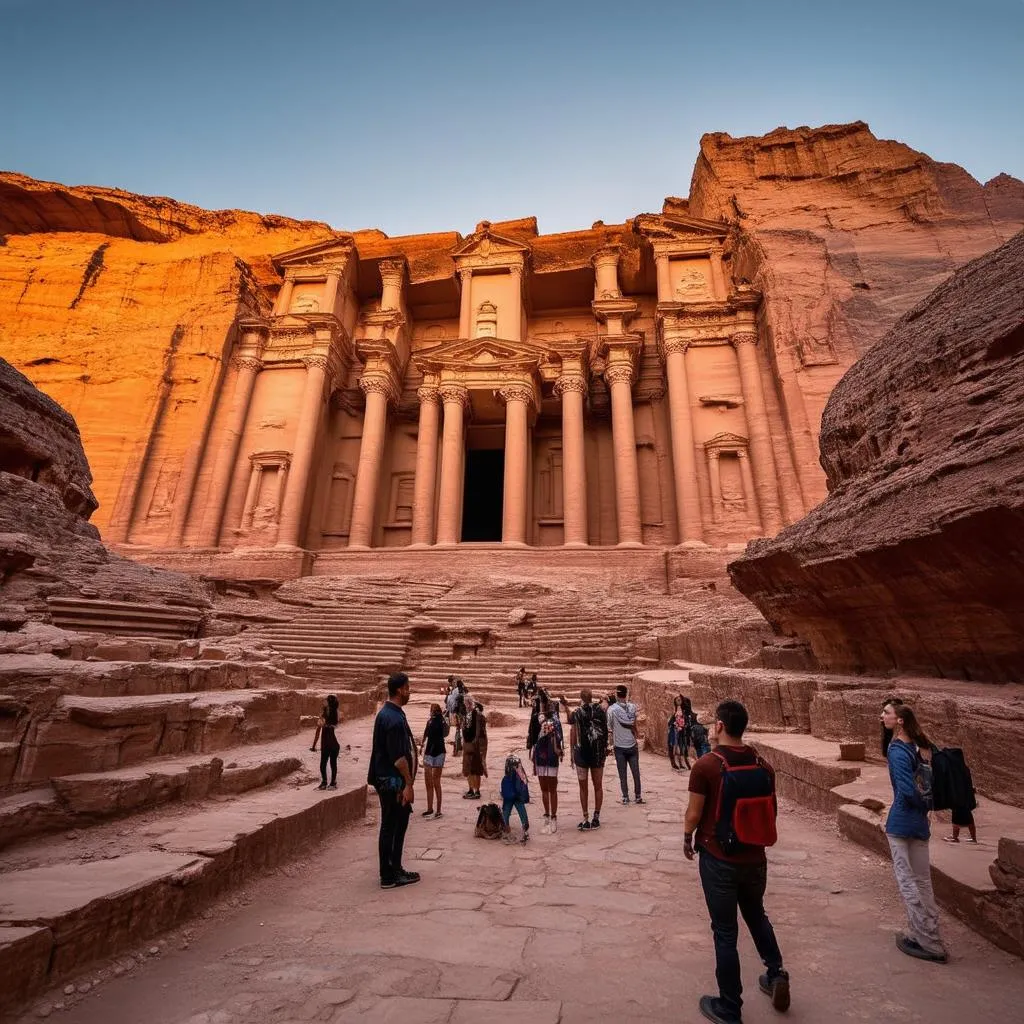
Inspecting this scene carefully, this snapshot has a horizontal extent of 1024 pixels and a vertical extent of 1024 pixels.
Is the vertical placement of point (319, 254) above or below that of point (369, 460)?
above

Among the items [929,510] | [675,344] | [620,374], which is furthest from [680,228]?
[929,510]

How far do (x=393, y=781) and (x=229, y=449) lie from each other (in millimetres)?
25266

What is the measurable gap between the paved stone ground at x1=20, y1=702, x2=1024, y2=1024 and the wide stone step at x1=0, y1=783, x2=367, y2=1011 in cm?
12

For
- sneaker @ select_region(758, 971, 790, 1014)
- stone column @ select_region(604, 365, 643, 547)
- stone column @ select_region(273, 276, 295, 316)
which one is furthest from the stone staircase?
stone column @ select_region(273, 276, 295, 316)

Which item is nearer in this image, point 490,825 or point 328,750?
point 490,825

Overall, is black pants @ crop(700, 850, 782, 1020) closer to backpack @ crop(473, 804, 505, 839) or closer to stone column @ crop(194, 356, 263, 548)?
backpack @ crop(473, 804, 505, 839)

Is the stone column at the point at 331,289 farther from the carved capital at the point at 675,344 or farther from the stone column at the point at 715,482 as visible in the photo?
the stone column at the point at 715,482

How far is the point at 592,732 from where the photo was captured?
18.5ft

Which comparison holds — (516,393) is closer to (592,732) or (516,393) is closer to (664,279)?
(664,279)

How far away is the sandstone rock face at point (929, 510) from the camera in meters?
4.57

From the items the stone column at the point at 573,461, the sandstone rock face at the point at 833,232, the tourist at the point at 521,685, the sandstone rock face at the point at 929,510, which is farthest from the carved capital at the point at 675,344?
the sandstone rock face at the point at 929,510

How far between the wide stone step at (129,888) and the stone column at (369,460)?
20.2 metres

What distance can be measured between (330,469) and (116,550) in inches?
382

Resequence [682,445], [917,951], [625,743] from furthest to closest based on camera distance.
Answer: [682,445] → [625,743] → [917,951]
